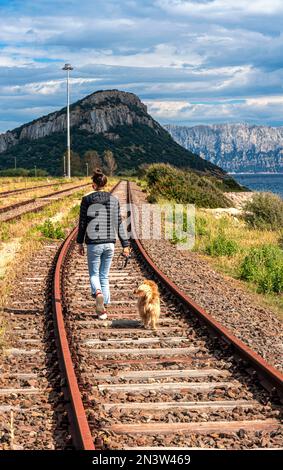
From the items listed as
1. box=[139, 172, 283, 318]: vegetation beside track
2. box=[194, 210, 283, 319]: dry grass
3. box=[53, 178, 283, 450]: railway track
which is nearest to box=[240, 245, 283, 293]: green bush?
box=[139, 172, 283, 318]: vegetation beside track

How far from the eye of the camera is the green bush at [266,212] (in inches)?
1053

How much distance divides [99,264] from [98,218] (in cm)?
71

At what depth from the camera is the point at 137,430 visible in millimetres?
5871

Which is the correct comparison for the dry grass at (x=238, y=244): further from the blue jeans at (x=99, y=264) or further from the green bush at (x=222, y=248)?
the blue jeans at (x=99, y=264)

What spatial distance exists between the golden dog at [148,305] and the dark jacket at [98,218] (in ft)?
3.05

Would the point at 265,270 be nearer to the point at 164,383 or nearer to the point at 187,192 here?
the point at 164,383

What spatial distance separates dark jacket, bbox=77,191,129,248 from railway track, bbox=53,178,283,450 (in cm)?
106

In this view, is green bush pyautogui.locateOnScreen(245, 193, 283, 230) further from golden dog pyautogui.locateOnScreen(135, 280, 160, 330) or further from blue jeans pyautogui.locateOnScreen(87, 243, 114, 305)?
golden dog pyautogui.locateOnScreen(135, 280, 160, 330)

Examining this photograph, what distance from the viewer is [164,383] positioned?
7.11m

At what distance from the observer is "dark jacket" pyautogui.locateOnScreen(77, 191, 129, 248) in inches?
378
